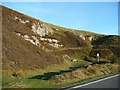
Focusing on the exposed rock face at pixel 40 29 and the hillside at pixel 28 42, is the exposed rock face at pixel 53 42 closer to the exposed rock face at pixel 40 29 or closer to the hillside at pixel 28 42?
the hillside at pixel 28 42

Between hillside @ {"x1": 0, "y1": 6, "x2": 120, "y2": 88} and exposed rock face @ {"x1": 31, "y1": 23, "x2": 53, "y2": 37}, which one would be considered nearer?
hillside @ {"x1": 0, "y1": 6, "x2": 120, "y2": 88}

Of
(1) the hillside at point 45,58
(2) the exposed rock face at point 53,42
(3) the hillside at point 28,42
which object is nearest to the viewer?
(1) the hillside at point 45,58

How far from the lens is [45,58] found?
4409 cm

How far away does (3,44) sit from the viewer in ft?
122

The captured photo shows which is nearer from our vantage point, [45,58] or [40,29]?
[45,58]

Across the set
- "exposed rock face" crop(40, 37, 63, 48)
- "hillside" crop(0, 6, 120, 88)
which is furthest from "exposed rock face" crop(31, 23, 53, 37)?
"exposed rock face" crop(40, 37, 63, 48)

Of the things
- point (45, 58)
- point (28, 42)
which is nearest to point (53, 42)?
point (28, 42)

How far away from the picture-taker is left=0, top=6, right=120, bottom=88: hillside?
19.9 m

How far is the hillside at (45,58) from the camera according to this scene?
19947mm

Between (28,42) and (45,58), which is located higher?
(28,42)

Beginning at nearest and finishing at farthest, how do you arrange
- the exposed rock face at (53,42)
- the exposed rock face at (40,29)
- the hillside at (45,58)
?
the hillside at (45,58) < the exposed rock face at (40,29) < the exposed rock face at (53,42)

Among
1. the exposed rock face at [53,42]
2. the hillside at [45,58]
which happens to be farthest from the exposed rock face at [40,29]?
the exposed rock face at [53,42]

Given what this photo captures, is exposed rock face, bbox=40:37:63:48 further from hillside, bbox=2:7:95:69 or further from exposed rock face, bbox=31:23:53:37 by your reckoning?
exposed rock face, bbox=31:23:53:37

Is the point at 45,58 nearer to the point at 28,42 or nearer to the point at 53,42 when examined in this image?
the point at 28,42
